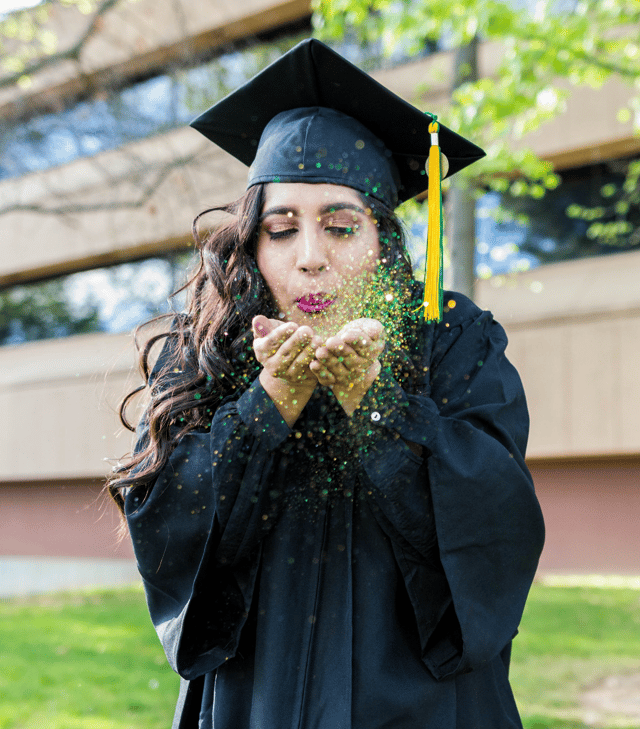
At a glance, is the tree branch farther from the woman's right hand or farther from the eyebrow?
the woman's right hand

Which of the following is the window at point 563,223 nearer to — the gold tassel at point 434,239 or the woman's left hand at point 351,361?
the gold tassel at point 434,239

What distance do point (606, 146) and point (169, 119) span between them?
6.00 meters

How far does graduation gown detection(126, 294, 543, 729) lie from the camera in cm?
132

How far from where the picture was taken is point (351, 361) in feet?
4.00

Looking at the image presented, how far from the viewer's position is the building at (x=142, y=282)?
25.3 feet

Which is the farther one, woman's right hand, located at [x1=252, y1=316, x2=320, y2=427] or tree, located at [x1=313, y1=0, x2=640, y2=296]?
tree, located at [x1=313, y1=0, x2=640, y2=296]

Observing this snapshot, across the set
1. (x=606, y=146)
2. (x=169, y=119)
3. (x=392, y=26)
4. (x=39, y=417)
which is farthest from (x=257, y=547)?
(x=39, y=417)

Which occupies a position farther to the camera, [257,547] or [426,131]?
[426,131]

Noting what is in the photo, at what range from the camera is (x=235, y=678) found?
1500mm

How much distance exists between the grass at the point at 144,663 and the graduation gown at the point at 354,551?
287 cm

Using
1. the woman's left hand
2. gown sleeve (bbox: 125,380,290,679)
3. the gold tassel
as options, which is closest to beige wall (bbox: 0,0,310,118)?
the gold tassel

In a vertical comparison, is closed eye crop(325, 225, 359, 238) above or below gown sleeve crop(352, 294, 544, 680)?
above

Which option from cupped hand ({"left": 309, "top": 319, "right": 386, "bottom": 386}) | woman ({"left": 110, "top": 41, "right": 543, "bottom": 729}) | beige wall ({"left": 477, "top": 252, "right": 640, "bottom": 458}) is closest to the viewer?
cupped hand ({"left": 309, "top": 319, "right": 386, "bottom": 386})

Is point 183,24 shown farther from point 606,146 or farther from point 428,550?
point 428,550
